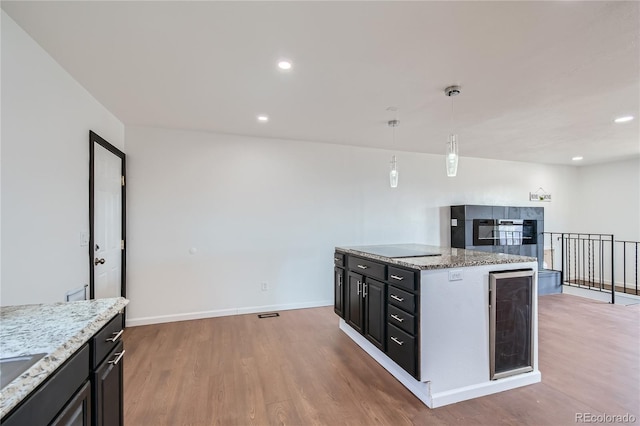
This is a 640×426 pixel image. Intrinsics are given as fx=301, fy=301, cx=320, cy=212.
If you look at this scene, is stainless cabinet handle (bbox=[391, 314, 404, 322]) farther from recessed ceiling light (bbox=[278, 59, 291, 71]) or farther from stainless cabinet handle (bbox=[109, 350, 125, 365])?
recessed ceiling light (bbox=[278, 59, 291, 71])

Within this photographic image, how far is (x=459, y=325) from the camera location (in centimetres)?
234

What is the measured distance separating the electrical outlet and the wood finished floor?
922 millimetres

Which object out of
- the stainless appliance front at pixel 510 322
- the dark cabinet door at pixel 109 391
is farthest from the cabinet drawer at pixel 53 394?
the stainless appliance front at pixel 510 322

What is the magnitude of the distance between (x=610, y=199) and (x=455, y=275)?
657cm

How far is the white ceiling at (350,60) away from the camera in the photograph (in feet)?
5.59

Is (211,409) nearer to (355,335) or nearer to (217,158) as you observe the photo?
(355,335)

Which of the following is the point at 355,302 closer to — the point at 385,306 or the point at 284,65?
the point at 385,306

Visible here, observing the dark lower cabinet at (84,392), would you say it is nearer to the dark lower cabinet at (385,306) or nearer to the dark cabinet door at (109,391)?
the dark cabinet door at (109,391)

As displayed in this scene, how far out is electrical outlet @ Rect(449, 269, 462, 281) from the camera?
7.59ft

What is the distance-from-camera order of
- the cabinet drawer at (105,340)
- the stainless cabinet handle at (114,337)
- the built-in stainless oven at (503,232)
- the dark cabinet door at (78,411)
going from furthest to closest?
the built-in stainless oven at (503,232) → the stainless cabinet handle at (114,337) → the cabinet drawer at (105,340) → the dark cabinet door at (78,411)

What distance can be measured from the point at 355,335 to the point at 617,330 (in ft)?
10.6

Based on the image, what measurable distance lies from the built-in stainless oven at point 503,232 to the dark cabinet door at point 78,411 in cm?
565

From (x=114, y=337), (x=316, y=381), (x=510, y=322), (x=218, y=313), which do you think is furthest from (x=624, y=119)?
(x=218, y=313)

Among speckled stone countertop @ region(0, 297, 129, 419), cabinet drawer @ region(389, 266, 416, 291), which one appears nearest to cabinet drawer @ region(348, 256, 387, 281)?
cabinet drawer @ region(389, 266, 416, 291)
